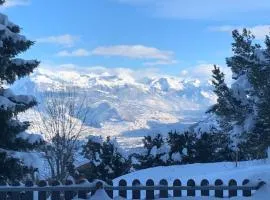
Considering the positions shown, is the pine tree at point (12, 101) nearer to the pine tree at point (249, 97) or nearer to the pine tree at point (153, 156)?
the pine tree at point (249, 97)

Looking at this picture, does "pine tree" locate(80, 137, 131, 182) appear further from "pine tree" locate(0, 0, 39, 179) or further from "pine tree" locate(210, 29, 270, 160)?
"pine tree" locate(0, 0, 39, 179)

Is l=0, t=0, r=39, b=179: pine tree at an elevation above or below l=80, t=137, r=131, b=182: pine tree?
above

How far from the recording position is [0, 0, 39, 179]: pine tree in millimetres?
10953

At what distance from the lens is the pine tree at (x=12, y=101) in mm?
10953

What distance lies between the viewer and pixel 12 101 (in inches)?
Answer: 441

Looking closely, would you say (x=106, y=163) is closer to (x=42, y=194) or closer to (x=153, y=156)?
(x=153, y=156)

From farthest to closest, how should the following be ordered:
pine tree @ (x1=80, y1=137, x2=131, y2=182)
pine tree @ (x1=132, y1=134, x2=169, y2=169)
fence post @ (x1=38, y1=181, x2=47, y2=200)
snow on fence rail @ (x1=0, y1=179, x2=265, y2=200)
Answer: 1. pine tree @ (x1=132, y1=134, x2=169, y2=169)
2. pine tree @ (x1=80, y1=137, x2=131, y2=182)
3. fence post @ (x1=38, y1=181, x2=47, y2=200)
4. snow on fence rail @ (x1=0, y1=179, x2=265, y2=200)

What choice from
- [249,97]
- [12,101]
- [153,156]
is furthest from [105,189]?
[153,156]

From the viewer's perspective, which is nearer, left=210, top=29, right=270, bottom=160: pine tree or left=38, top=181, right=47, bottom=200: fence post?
left=38, top=181, right=47, bottom=200: fence post

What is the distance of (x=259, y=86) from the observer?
16406 mm

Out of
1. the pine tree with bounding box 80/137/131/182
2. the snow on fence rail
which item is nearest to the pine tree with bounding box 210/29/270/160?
the pine tree with bounding box 80/137/131/182

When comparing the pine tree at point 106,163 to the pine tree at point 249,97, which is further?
the pine tree at point 106,163

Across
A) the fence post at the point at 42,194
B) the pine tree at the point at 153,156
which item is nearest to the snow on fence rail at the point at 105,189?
the fence post at the point at 42,194

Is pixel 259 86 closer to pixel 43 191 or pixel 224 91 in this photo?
pixel 224 91
